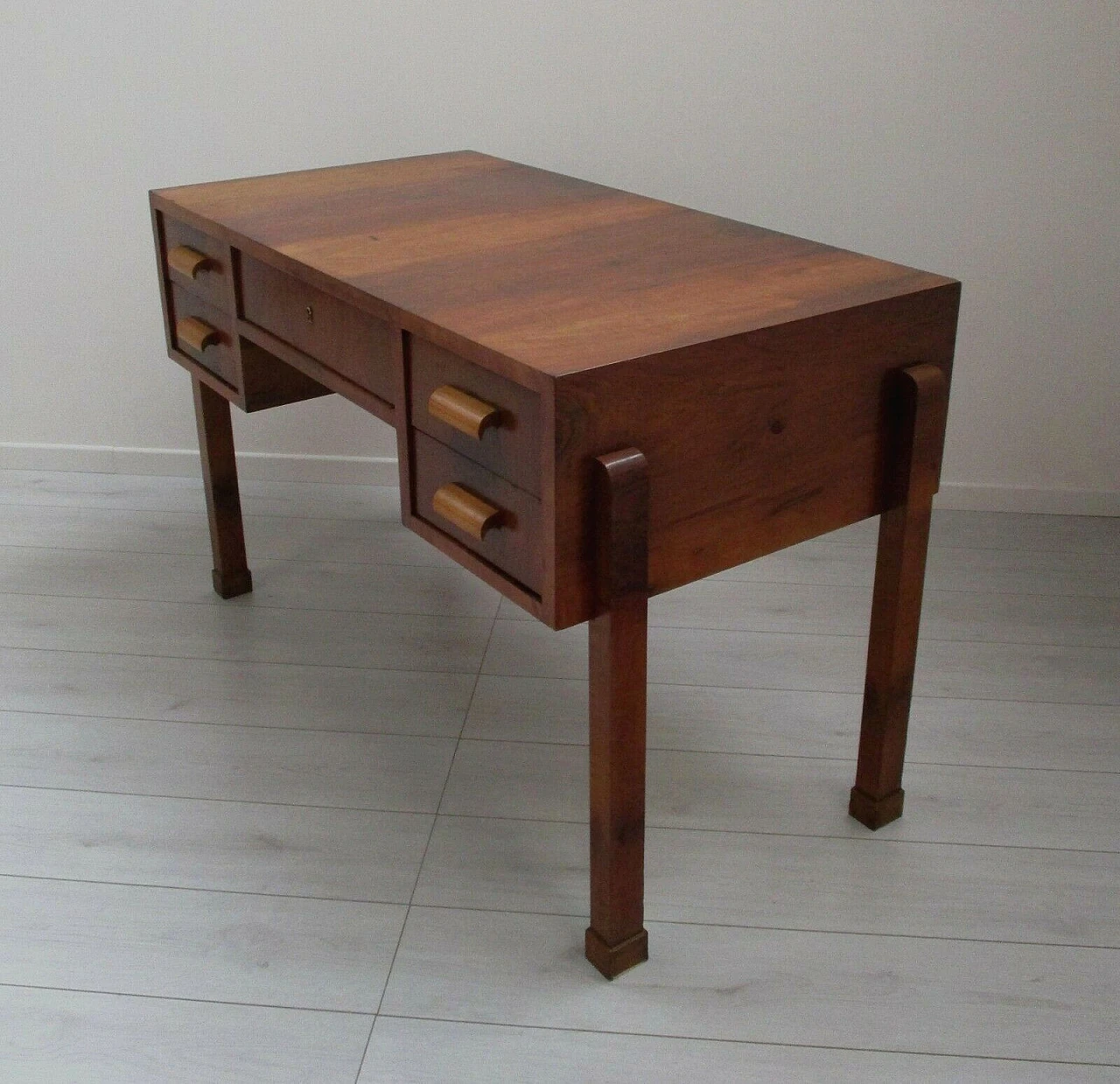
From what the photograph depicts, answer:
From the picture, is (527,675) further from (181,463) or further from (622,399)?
(181,463)

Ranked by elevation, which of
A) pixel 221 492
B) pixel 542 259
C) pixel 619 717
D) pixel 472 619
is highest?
pixel 542 259

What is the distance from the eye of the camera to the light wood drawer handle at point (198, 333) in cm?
215

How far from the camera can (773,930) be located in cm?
168

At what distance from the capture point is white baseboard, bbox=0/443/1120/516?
2.85m

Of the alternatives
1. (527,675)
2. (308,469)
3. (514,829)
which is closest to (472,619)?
(527,675)

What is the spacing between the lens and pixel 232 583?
253cm

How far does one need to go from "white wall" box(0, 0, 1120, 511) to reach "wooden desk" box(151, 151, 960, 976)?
→ 742mm

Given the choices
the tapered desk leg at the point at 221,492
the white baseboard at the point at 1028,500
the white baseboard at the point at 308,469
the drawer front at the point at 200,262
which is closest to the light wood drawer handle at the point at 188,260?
the drawer front at the point at 200,262

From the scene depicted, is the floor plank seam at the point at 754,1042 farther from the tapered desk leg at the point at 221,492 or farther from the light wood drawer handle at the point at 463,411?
the tapered desk leg at the point at 221,492

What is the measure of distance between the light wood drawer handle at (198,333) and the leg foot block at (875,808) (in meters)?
1.21

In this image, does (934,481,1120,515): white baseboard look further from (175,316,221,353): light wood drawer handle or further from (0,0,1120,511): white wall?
(175,316,221,353): light wood drawer handle

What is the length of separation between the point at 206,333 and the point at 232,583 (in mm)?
561

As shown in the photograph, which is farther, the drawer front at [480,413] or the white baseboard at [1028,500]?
the white baseboard at [1028,500]

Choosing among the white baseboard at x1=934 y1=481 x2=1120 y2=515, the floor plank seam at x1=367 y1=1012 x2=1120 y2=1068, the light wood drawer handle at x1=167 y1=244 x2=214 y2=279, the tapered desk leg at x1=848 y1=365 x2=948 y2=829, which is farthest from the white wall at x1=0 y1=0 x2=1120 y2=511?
the floor plank seam at x1=367 y1=1012 x2=1120 y2=1068
